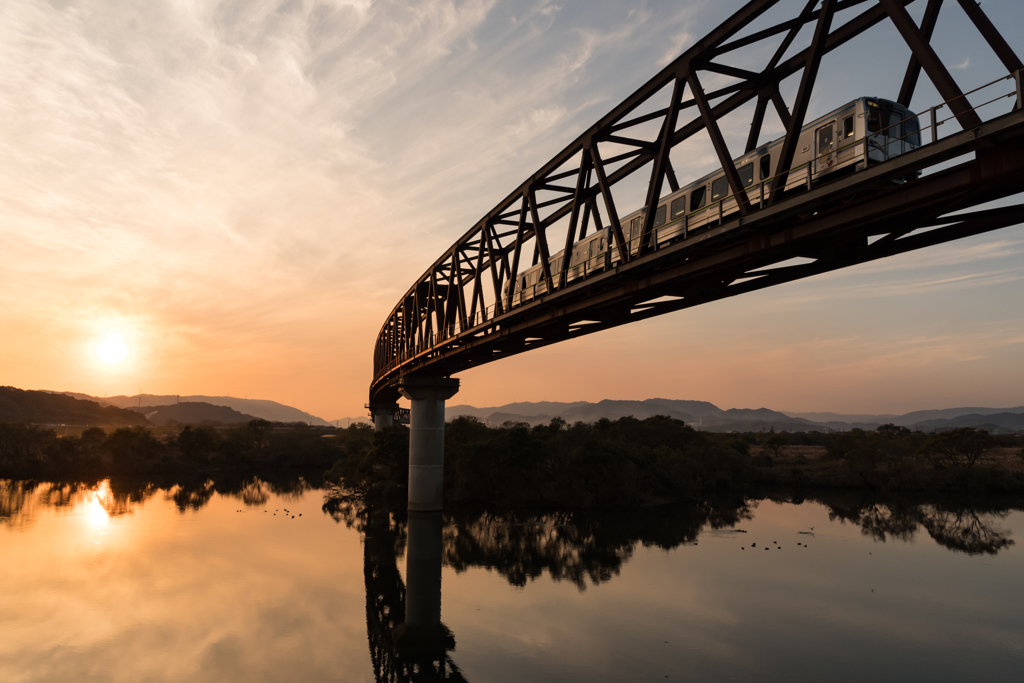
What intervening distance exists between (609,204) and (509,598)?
66.4 ft

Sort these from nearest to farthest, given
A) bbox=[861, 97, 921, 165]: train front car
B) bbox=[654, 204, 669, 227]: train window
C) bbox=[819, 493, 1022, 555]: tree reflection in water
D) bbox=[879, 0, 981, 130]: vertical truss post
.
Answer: bbox=[879, 0, 981, 130]: vertical truss post, bbox=[861, 97, 921, 165]: train front car, bbox=[654, 204, 669, 227]: train window, bbox=[819, 493, 1022, 555]: tree reflection in water

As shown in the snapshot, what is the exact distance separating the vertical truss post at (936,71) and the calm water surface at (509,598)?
18.4 metres

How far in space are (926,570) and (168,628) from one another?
136 ft

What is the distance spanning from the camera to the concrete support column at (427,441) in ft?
170

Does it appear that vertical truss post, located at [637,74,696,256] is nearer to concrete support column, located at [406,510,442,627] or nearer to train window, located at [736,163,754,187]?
train window, located at [736,163,754,187]

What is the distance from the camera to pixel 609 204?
2362 centimetres

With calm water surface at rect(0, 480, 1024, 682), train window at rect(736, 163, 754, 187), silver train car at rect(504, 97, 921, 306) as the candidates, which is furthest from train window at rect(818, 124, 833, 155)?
calm water surface at rect(0, 480, 1024, 682)

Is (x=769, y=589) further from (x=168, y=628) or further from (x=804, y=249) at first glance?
(x=168, y=628)

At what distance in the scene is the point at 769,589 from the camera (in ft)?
104

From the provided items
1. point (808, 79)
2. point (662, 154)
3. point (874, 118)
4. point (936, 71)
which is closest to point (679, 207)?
point (662, 154)

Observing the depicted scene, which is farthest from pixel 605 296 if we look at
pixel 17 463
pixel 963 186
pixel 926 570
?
pixel 17 463

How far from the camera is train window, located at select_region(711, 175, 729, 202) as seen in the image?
2267cm

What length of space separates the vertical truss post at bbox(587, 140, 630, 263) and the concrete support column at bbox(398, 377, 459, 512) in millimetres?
31990

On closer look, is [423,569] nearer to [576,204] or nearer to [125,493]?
[576,204]
